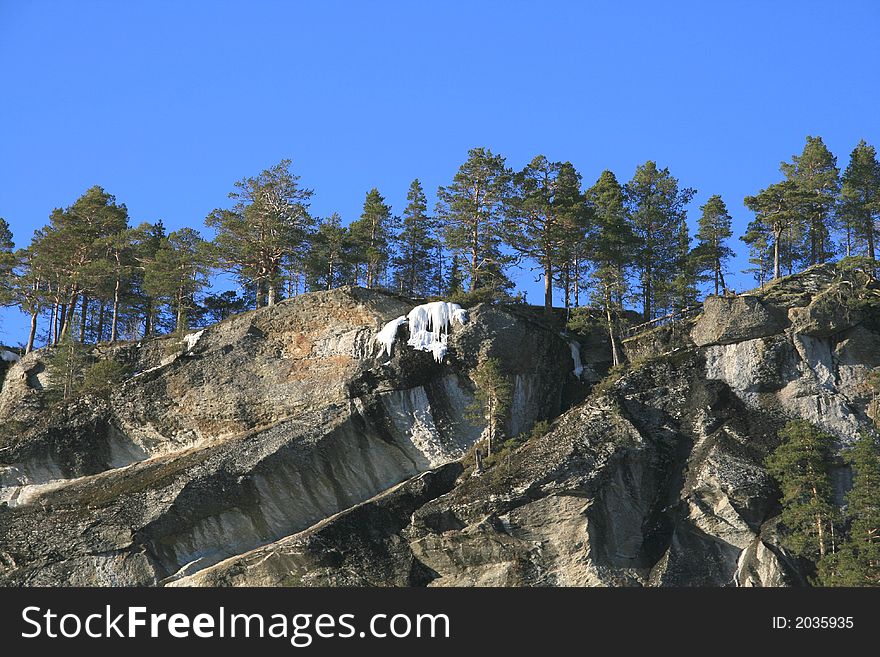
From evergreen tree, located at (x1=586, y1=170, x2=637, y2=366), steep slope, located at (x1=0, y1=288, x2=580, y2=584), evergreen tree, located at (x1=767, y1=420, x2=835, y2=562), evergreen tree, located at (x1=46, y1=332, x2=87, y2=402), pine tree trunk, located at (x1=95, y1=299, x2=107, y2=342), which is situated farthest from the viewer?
pine tree trunk, located at (x1=95, y1=299, x2=107, y2=342)

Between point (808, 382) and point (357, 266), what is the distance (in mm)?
29907

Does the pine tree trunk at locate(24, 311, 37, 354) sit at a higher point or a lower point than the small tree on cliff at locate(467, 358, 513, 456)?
higher

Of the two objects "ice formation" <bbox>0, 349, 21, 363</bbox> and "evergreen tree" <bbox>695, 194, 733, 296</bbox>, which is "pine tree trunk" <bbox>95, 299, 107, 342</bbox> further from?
"evergreen tree" <bbox>695, 194, 733, 296</bbox>

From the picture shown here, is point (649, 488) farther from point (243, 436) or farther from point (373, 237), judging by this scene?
point (373, 237)

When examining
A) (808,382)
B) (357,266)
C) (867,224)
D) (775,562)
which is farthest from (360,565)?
(867,224)

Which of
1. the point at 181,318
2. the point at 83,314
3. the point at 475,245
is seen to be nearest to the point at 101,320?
the point at 83,314

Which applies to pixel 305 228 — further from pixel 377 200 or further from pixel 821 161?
pixel 821 161

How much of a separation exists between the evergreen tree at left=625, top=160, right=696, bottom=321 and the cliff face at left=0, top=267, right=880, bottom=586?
6786 millimetres

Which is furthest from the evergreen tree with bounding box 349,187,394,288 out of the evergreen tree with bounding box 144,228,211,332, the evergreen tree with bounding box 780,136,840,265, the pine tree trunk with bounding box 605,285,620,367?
the evergreen tree with bounding box 780,136,840,265

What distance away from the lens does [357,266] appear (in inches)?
2876

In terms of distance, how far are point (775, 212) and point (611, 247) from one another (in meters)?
8.90

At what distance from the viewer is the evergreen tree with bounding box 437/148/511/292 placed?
6431cm

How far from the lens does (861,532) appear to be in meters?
44.8

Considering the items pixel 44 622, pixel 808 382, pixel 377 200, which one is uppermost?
pixel 377 200
